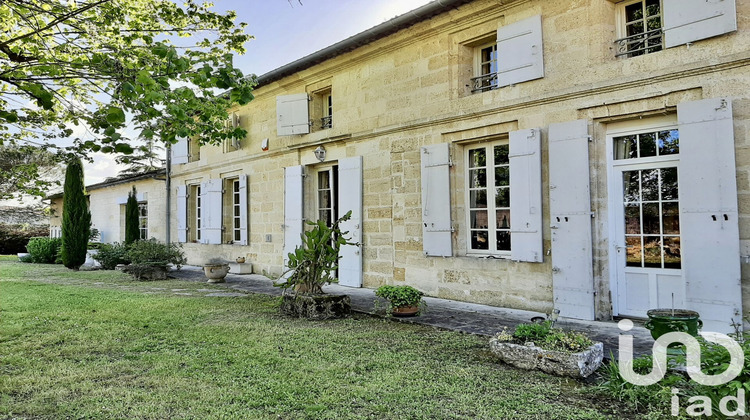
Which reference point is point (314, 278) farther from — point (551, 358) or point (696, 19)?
point (696, 19)

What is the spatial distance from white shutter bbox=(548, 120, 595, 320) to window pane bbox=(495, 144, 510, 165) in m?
0.80

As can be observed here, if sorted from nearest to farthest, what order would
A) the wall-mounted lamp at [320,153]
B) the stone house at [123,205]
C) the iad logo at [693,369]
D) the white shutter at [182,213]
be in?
the iad logo at [693,369] → the wall-mounted lamp at [320,153] → the white shutter at [182,213] → the stone house at [123,205]

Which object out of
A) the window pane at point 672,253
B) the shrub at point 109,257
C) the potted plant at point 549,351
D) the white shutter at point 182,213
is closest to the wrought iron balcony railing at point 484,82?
the window pane at point 672,253

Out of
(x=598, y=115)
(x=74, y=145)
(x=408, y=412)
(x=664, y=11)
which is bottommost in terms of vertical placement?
(x=408, y=412)

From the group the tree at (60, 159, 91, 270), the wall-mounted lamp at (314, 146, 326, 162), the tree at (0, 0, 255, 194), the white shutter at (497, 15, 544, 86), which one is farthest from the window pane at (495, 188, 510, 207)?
the tree at (60, 159, 91, 270)

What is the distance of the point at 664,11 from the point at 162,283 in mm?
9001

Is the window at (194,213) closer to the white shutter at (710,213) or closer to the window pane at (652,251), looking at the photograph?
the window pane at (652,251)

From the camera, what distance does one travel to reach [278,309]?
5949 millimetres

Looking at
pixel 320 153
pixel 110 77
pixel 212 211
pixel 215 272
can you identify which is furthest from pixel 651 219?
pixel 212 211

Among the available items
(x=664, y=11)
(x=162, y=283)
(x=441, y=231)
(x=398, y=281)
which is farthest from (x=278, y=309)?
(x=664, y=11)

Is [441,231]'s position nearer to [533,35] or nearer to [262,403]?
[533,35]

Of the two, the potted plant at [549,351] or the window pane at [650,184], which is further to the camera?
the window pane at [650,184]

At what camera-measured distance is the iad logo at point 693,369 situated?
2.41 m

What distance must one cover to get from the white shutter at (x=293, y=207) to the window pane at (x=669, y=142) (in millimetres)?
5931
